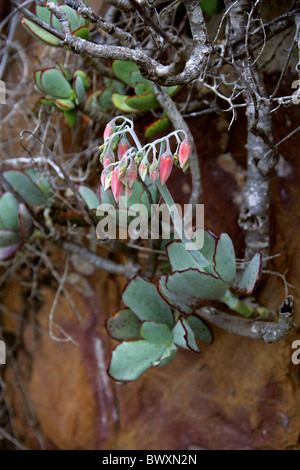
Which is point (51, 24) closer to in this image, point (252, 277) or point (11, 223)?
point (11, 223)

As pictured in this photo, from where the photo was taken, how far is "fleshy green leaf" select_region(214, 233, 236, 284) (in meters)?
0.89

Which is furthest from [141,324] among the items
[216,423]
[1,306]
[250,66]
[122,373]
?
[1,306]

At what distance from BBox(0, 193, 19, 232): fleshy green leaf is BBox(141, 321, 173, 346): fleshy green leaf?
44cm

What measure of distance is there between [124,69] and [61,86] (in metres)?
0.16

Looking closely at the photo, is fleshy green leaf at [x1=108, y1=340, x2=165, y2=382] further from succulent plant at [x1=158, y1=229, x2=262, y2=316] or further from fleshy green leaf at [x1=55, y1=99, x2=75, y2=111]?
fleshy green leaf at [x1=55, y1=99, x2=75, y2=111]

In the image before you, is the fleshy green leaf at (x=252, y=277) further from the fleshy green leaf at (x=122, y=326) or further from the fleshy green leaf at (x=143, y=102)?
the fleshy green leaf at (x=143, y=102)

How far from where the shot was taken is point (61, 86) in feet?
3.62

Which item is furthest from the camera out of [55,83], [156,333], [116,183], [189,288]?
[55,83]

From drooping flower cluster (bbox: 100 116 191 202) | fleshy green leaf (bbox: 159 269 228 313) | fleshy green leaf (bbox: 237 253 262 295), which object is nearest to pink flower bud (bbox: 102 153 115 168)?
drooping flower cluster (bbox: 100 116 191 202)

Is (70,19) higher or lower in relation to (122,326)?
higher

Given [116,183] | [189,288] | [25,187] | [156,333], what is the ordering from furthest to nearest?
1. [25,187]
2. [156,333]
3. [189,288]
4. [116,183]

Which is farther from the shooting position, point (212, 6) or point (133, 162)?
point (212, 6)

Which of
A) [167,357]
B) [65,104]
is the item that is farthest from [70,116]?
[167,357]
